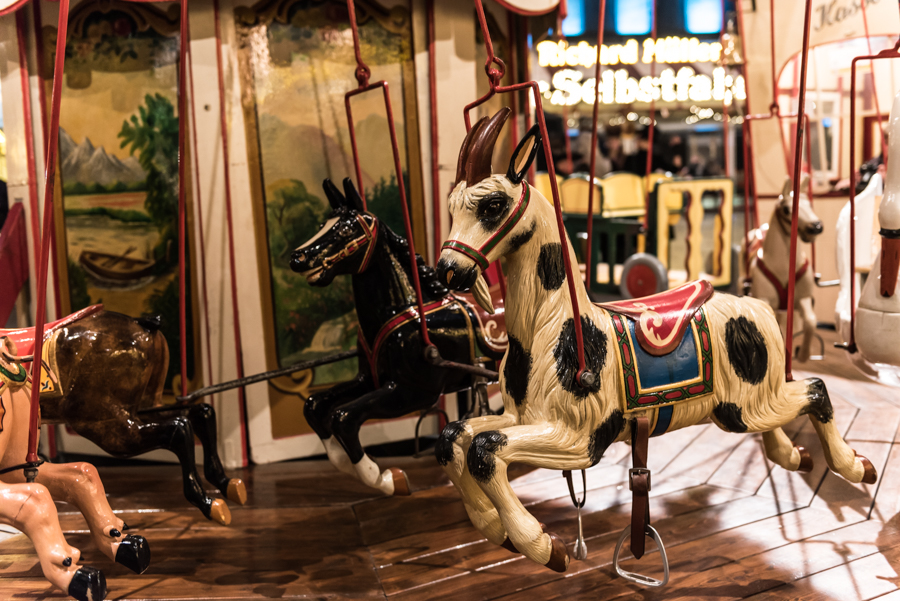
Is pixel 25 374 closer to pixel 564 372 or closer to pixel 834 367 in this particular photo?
pixel 564 372

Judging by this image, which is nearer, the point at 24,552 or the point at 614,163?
the point at 24,552

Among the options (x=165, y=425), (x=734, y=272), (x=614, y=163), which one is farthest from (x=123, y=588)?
(x=614, y=163)

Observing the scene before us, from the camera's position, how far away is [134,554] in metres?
1.82

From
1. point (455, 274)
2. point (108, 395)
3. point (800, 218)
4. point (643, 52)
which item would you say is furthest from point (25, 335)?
point (643, 52)

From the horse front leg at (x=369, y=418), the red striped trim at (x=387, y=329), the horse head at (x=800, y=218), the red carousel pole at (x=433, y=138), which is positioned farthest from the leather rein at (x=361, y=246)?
the horse head at (x=800, y=218)

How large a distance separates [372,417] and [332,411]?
0.48 ft

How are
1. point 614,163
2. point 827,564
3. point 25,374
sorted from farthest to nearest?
point 614,163, point 827,564, point 25,374

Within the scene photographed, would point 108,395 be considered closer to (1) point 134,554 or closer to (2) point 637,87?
(1) point 134,554

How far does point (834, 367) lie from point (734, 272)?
1564 millimetres

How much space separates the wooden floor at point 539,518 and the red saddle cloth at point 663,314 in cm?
77

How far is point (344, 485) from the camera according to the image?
3.16 m

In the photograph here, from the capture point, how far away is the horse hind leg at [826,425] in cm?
198

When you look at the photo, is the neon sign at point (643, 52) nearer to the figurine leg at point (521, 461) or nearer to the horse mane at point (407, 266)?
the horse mane at point (407, 266)

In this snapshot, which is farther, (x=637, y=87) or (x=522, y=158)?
(x=637, y=87)
